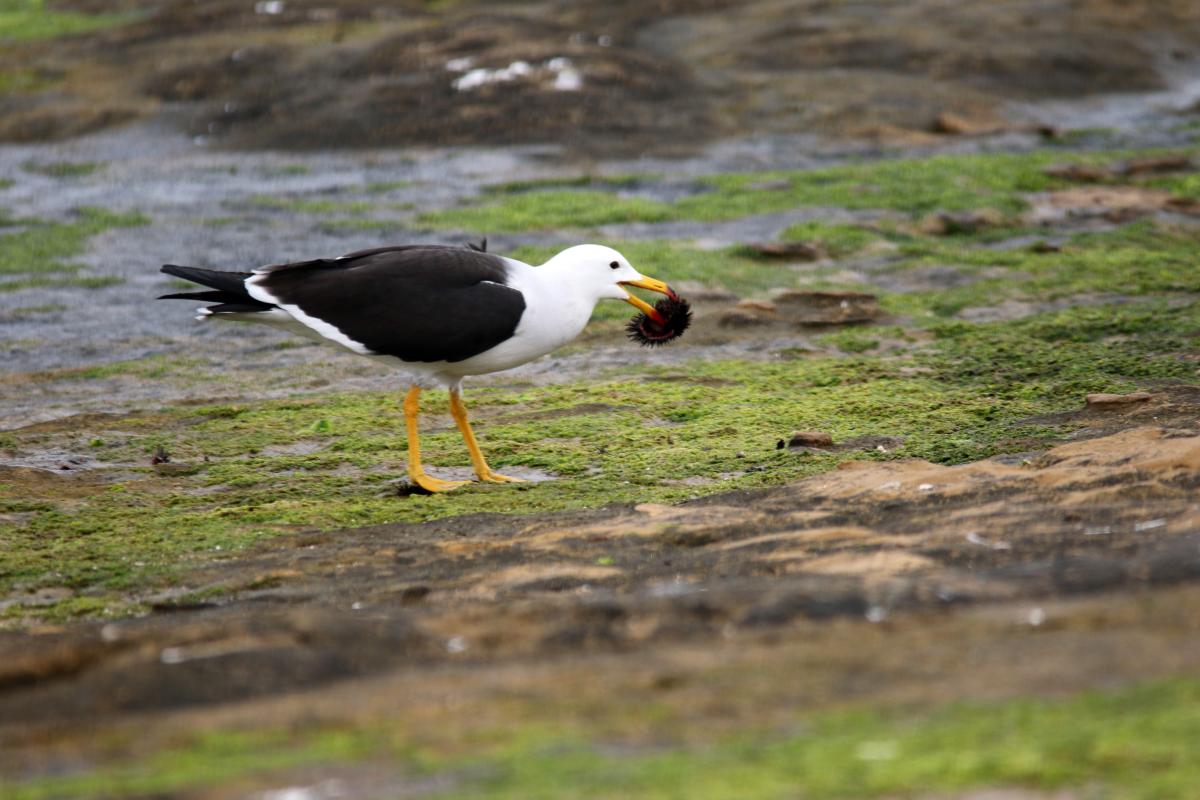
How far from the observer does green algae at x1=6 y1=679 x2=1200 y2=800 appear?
3676mm

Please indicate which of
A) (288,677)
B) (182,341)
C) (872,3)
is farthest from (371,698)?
(872,3)

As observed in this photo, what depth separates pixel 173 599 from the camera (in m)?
6.48

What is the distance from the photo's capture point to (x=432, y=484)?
845cm

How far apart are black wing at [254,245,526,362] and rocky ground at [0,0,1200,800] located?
2.62 feet

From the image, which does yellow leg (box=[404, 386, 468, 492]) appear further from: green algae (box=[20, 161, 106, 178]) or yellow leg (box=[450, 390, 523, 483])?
green algae (box=[20, 161, 106, 178])

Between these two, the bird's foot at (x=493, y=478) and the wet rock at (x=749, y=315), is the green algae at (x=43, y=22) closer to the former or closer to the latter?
the wet rock at (x=749, y=315)

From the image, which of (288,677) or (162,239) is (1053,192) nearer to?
(162,239)

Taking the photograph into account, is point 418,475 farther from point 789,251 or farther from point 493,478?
point 789,251

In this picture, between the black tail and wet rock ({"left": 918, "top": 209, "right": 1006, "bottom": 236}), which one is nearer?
the black tail

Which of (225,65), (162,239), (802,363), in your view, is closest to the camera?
(802,363)

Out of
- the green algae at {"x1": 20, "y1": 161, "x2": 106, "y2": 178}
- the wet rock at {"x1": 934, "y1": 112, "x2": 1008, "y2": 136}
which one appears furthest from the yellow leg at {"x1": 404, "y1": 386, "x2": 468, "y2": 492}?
Result: the wet rock at {"x1": 934, "y1": 112, "x2": 1008, "y2": 136}

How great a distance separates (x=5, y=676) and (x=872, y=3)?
23.1 metres

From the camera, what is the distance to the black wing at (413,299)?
334 inches

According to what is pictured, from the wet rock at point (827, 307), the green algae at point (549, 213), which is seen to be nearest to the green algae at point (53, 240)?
the green algae at point (549, 213)
